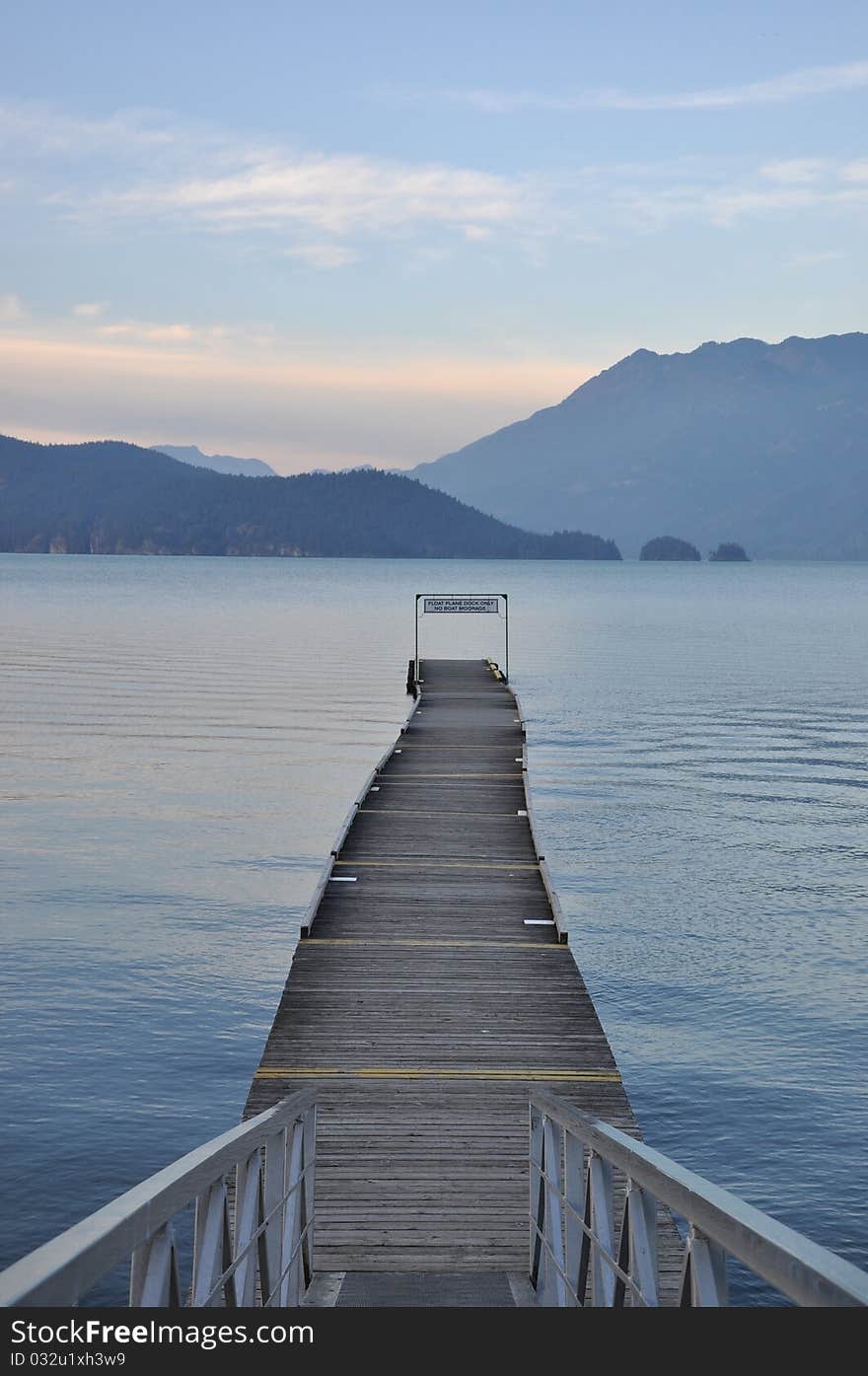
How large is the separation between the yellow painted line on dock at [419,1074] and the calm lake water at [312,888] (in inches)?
78.5

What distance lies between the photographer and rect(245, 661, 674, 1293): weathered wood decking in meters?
10.0

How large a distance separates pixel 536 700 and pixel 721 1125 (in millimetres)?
44780

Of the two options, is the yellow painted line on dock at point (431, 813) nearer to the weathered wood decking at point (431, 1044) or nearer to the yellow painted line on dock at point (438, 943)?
the weathered wood decking at point (431, 1044)

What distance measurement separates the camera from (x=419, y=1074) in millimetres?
12906

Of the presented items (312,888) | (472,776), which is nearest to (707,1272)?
(312,888)

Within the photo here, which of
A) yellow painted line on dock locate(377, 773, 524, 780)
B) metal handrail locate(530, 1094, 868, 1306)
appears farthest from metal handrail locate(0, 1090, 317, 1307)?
yellow painted line on dock locate(377, 773, 524, 780)

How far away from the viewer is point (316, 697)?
59.2 meters

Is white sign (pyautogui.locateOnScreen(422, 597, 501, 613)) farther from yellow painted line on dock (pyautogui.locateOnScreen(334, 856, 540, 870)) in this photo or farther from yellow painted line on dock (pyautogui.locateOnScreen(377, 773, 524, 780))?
yellow painted line on dock (pyautogui.locateOnScreen(334, 856, 540, 870))

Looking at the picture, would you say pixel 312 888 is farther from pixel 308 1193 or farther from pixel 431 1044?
pixel 308 1193

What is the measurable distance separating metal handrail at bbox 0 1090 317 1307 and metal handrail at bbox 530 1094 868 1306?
4.48 ft

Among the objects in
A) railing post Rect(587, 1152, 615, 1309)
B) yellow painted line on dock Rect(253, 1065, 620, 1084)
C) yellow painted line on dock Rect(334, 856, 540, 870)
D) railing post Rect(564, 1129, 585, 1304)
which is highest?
railing post Rect(587, 1152, 615, 1309)
